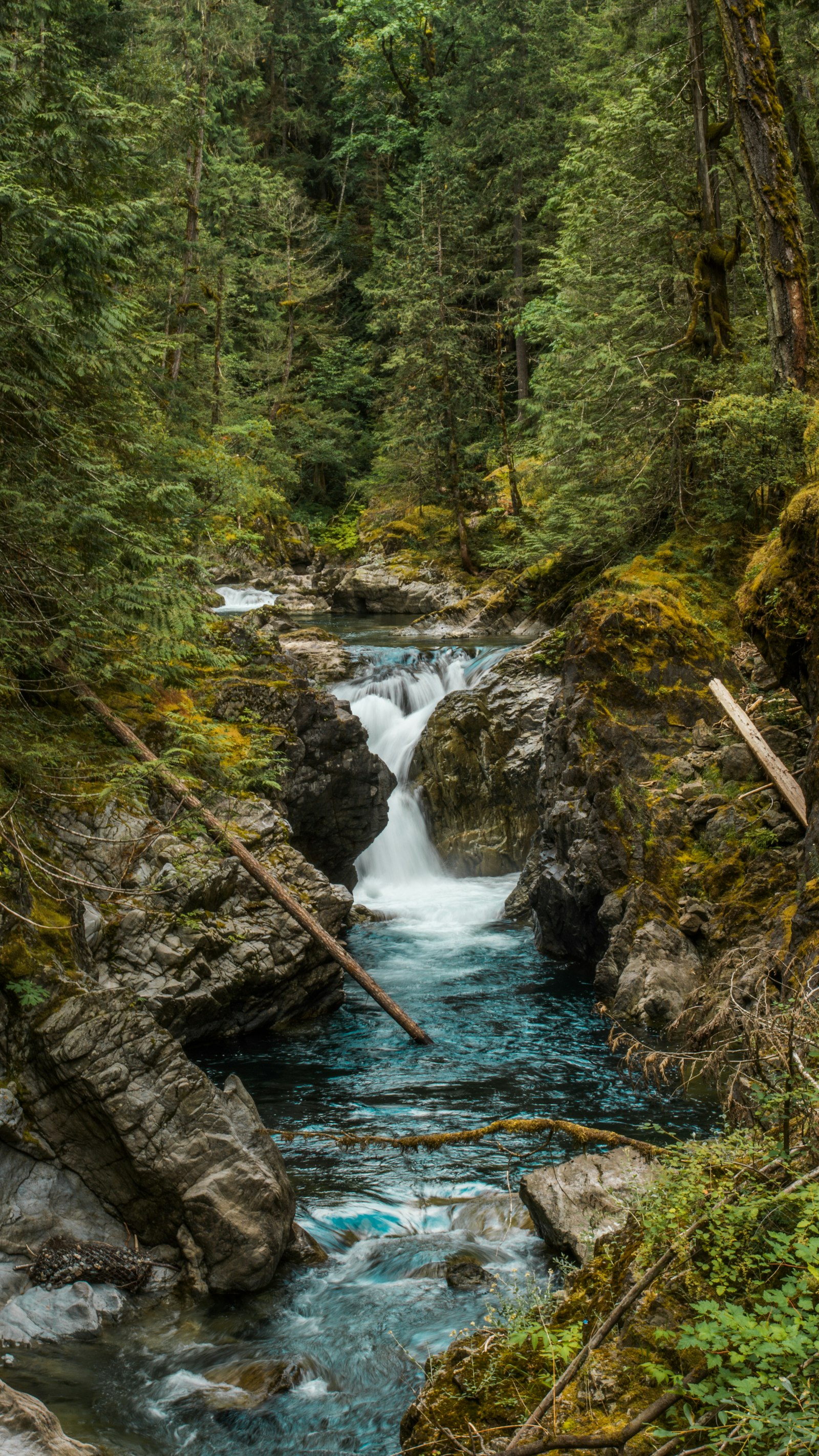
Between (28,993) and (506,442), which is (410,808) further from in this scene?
(506,442)

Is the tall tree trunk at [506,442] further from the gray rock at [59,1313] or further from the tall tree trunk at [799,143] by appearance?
the gray rock at [59,1313]

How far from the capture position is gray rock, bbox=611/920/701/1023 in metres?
8.52

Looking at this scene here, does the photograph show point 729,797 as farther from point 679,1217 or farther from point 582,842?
point 679,1217

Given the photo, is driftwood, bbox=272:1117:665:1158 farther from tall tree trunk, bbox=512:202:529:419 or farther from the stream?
tall tree trunk, bbox=512:202:529:419

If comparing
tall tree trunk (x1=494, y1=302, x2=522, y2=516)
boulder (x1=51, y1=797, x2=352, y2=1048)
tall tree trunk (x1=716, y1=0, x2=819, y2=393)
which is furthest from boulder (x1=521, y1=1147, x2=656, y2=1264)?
tall tree trunk (x1=494, y1=302, x2=522, y2=516)

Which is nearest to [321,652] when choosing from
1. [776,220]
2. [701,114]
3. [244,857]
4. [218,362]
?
[218,362]

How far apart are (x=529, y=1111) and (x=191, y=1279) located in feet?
10.5

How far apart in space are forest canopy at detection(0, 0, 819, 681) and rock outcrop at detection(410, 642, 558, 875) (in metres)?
2.70

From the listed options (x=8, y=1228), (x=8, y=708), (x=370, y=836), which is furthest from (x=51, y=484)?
(x=370, y=836)

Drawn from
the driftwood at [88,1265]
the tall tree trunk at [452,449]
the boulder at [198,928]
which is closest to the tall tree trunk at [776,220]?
the boulder at [198,928]

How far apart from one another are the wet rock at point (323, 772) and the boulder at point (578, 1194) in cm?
697

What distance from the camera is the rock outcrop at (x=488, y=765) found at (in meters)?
15.3

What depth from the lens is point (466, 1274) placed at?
18.0 feet

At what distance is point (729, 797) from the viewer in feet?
30.3
